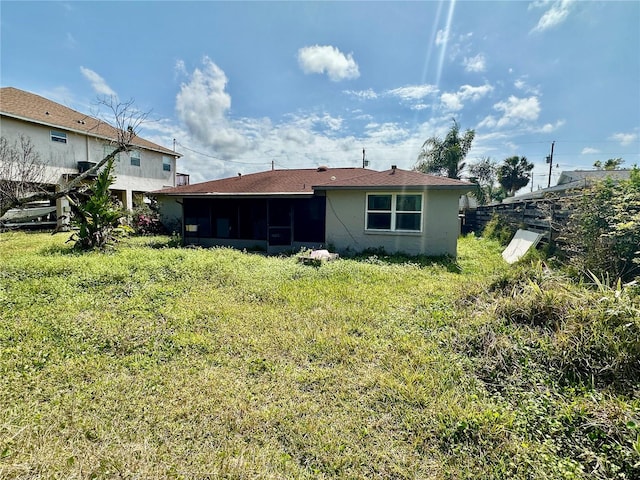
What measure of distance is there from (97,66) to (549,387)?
61.3ft

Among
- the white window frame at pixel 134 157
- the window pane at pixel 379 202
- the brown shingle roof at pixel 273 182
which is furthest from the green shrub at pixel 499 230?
the white window frame at pixel 134 157

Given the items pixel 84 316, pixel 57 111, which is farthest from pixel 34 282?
pixel 57 111

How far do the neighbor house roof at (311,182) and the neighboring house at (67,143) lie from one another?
14.0ft

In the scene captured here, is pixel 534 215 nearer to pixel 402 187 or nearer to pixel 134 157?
pixel 402 187

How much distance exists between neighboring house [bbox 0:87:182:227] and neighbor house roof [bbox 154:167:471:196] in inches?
168

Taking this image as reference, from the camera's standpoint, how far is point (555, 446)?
2250mm

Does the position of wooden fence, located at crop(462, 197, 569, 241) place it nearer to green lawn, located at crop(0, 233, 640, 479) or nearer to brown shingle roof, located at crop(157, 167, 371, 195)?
green lawn, located at crop(0, 233, 640, 479)

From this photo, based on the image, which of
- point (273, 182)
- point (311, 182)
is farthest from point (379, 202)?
point (273, 182)

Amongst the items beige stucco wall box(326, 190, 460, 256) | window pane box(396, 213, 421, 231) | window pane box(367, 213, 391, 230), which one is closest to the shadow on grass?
beige stucco wall box(326, 190, 460, 256)

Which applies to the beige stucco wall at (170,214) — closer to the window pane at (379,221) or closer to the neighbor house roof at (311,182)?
the neighbor house roof at (311,182)

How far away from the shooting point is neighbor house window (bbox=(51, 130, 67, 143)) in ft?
53.4

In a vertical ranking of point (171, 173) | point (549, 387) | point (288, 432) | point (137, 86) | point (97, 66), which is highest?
point (97, 66)

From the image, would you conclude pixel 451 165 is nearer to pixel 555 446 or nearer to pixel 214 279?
pixel 214 279

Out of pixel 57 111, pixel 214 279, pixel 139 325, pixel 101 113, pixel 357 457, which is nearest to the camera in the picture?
pixel 357 457
